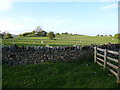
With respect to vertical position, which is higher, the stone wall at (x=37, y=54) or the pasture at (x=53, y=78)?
the stone wall at (x=37, y=54)

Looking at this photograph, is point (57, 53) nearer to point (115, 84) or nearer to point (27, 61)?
point (27, 61)

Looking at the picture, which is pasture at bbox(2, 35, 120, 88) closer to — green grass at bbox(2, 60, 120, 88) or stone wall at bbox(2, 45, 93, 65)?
green grass at bbox(2, 60, 120, 88)

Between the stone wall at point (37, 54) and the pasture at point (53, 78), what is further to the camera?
the stone wall at point (37, 54)

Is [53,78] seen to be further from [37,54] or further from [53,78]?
[37,54]

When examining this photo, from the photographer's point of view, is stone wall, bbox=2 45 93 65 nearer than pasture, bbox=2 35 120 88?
No

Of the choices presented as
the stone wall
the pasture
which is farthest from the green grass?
the stone wall

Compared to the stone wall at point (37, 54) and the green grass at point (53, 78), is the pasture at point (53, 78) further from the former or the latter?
the stone wall at point (37, 54)

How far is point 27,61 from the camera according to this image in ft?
28.8

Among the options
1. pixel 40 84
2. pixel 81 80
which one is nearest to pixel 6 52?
pixel 40 84

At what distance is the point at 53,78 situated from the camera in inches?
246

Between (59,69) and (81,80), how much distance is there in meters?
1.80

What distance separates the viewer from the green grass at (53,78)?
5648 millimetres

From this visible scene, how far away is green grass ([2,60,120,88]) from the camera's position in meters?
5.65

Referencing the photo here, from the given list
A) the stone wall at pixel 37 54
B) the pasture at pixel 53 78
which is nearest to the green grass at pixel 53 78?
the pasture at pixel 53 78
